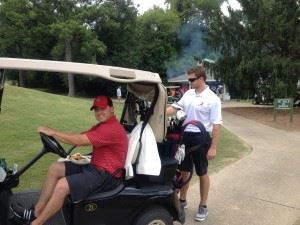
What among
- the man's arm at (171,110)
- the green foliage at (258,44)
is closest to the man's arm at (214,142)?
the man's arm at (171,110)

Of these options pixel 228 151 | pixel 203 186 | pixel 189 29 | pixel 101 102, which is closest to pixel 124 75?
pixel 101 102

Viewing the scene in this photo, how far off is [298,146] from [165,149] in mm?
7200

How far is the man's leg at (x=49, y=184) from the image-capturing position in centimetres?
399

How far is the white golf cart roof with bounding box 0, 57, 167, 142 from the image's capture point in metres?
3.56

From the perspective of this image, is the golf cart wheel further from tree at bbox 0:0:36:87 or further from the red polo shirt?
tree at bbox 0:0:36:87

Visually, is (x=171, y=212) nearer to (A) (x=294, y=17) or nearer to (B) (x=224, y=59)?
(A) (x=294, y=17)

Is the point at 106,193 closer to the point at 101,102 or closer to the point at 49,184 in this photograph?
the point at 49,184

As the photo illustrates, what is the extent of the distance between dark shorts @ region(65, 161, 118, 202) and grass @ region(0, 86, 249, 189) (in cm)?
112

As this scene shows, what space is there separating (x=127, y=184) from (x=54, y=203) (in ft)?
2.31

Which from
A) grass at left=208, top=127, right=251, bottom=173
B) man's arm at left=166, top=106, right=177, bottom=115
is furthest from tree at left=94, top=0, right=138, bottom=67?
man's arm at left=166, top=106, right=177, bottom=115

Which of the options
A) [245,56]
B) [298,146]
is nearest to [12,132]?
[298,146]

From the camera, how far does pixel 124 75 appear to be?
4.06m

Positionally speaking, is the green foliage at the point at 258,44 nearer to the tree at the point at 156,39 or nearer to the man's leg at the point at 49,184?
the man's leg at the point at 49,184

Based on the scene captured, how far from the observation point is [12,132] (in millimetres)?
11750
